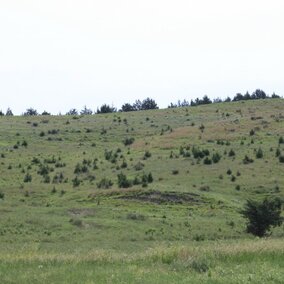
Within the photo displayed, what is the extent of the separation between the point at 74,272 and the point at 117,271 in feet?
3.13

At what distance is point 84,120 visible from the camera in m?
99.4

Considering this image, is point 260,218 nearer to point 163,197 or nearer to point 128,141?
point 163,197

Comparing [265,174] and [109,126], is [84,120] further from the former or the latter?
[265,174]

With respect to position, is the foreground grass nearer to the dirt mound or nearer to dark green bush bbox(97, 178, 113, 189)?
the dirt mound

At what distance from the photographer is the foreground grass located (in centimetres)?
1323

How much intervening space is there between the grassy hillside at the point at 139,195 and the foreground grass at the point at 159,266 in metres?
0.03

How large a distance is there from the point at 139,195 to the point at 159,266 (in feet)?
96.2

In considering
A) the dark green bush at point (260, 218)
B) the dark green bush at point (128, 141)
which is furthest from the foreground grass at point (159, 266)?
the dark green bush at point (128, 141)

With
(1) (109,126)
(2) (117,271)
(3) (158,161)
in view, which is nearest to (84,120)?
(1) (109,126)

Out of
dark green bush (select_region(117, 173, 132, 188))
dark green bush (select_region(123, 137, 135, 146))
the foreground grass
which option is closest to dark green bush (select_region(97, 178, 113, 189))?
dark green bush (select_region(117, 173, 132, 188))

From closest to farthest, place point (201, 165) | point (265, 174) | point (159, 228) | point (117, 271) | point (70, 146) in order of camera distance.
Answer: point (117, 271) < point (159, 228) < point (265, 174) < point (201, 165) < point (70, 146)

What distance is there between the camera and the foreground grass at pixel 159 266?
1323cm

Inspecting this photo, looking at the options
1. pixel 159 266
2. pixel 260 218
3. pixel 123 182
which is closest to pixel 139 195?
pixel 123 182

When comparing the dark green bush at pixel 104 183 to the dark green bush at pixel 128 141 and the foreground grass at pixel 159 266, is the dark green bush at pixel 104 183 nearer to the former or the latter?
the dark green bush at pixel 128 141
